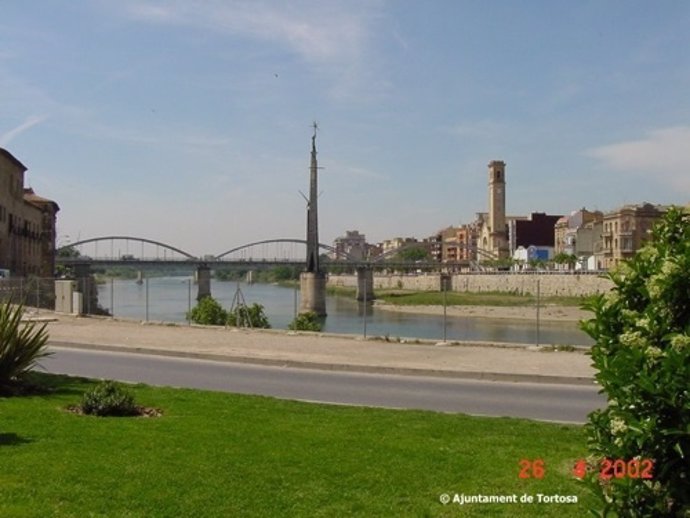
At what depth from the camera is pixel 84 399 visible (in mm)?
8992

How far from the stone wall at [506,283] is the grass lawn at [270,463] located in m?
67.0

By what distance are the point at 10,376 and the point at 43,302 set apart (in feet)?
85.3

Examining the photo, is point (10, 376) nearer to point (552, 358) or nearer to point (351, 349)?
point (351, 349)

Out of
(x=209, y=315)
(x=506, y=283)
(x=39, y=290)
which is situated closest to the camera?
(x=39, y=290)

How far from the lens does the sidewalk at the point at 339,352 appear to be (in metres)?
15.1

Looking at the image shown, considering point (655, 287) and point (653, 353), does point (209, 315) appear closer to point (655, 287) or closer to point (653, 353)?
point (655, 287)

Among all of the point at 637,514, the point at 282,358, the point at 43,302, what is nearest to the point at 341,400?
the point at 282,358

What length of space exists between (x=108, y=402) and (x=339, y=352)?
9977 millimetres

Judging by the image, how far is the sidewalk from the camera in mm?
15125

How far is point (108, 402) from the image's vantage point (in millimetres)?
8750

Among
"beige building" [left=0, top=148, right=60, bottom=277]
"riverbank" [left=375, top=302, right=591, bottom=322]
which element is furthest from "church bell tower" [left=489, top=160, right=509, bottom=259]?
"beige building" [left=0, top=148, right=60, bottom=277]

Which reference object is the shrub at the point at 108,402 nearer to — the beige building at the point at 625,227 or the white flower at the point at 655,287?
the white flower at the point at 655,287

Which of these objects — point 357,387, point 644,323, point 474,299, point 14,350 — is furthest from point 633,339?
point 474,299

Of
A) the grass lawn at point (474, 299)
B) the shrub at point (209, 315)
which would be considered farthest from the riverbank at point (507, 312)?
the shrub at point (209, 315)
